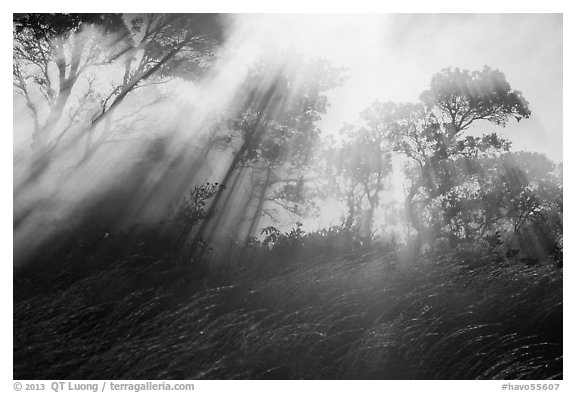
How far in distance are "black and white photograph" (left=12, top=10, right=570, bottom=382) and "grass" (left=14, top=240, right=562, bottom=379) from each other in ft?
0.08

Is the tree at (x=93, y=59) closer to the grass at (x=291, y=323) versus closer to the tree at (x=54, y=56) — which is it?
the tree at (x=54, y=56)

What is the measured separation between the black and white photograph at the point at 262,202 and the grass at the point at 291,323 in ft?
0.08

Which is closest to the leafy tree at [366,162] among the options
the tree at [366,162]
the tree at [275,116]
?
the tree at [366,162]

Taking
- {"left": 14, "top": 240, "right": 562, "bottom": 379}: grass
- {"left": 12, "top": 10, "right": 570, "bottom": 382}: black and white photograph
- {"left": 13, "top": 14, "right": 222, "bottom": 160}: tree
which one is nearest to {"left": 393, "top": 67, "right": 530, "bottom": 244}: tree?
{"left": 12, "top": 10, "right": 570, "bottom": 382}: black and white photograph

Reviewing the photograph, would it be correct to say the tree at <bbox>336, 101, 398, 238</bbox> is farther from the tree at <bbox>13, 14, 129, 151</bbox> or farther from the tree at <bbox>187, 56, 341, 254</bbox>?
the tree at <bbox>13, 14, 129, 151</bbox>

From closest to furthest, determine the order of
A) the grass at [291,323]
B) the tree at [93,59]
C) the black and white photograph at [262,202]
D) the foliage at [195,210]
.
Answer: the grass at [291,323] → the black and white photograph at [262,202] → the foliage at [195,210] → the tree at [93,59]

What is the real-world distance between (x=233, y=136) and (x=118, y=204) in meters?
3.62

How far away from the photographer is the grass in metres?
3.52

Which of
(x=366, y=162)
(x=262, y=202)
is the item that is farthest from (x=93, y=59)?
(x=366, y=162)

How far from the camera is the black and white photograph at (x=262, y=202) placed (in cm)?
378

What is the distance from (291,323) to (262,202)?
928 centimetres
